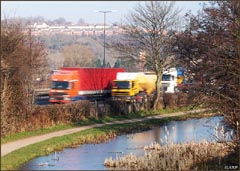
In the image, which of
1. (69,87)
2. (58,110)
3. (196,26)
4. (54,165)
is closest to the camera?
(54,165)

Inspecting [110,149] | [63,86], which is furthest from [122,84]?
[110,149]

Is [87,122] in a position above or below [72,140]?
above

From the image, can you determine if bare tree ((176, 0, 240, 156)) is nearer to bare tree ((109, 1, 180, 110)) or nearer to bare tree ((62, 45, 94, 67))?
bare tree ((109, 1, 180, 110))

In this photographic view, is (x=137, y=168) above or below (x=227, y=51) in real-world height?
below

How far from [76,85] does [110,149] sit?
1589 centimetres

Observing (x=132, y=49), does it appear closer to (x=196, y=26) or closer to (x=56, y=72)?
(x=56, y=72)

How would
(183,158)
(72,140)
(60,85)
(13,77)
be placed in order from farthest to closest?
(60,85), (72,140), (13,77), (183,158)

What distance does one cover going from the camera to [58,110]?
103 feet

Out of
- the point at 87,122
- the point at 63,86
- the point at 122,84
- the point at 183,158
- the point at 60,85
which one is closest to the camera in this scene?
the point at 183,158

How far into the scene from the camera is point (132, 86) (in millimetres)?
46750

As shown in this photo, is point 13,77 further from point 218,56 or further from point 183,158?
point 183,158

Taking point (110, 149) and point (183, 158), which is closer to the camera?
point (183, 158)

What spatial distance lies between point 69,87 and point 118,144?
13.4 m

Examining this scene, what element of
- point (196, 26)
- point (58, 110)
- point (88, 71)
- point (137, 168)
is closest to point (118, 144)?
point (58, 110)
